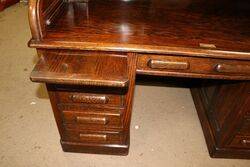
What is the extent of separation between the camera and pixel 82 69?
2.86 ft

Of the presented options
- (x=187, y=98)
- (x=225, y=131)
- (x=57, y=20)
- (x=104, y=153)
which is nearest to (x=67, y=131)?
(x=104, y=153)

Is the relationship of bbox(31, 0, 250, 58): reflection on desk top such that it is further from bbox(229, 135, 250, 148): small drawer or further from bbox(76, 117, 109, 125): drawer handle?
bbox(229, 135, 250, 148): small drawer

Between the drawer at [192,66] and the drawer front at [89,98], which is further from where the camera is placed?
the drawer front at [89,98]

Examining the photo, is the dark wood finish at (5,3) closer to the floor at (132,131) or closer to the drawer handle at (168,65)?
the floor at (132,131)

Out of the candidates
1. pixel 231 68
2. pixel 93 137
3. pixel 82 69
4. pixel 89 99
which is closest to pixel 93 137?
pixel 93 137

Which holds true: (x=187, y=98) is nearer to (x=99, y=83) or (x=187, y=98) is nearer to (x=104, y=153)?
(x=104, y=153)

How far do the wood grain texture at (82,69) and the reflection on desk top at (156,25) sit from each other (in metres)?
0.06

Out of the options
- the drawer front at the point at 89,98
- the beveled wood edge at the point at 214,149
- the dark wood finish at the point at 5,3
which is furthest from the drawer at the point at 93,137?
the dark wood finish at the point at 5,3

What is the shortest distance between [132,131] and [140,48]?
86 cm

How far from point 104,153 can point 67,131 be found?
1.01ft

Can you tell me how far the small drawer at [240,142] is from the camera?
131 centimetres

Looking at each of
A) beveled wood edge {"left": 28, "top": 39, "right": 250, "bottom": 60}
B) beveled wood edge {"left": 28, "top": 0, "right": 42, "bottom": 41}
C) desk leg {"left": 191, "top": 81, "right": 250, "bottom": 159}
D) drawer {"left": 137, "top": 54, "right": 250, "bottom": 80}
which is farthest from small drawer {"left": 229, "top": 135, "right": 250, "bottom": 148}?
beveled wood edge {"left": 28, "top": 0, "right": 42, "bottom": 41}

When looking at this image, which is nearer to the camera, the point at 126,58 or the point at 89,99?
the point at 126,58

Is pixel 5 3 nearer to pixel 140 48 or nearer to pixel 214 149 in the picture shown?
pixel 140 48
